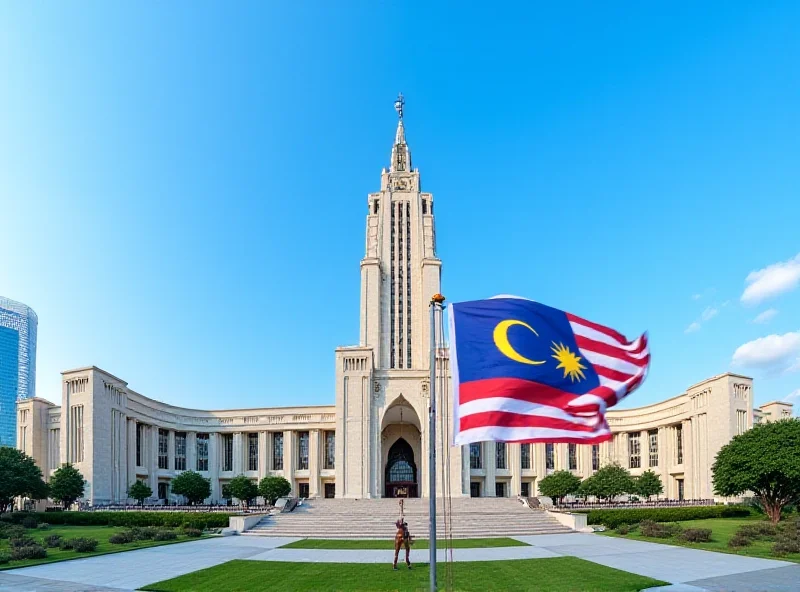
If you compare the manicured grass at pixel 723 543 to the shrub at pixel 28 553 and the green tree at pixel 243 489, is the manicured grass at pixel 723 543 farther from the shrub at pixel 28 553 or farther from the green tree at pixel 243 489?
the green tree at pixel 243 489

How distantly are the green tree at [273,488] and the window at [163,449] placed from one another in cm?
1662

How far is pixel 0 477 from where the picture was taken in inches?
1608

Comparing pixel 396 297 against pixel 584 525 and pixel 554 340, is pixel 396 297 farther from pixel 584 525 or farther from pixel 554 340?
pixel 554 340

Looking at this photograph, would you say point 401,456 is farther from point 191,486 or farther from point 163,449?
point 163,449

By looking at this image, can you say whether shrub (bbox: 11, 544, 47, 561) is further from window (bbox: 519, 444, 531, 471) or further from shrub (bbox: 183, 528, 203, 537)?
window (bbox: 519, 444, 531, 471)

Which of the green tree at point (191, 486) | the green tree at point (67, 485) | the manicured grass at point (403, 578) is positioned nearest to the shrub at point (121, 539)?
the manicured grass at point (403, 578)

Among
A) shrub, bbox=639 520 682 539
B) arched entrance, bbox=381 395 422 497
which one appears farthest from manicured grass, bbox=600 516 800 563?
arched entrance, bbox=381 395 422 497

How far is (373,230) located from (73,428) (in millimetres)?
35179

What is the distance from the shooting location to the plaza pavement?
1726 cm

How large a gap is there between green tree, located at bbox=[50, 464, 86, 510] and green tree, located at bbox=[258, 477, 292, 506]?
12.6 meters

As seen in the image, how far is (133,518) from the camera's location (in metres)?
39.4

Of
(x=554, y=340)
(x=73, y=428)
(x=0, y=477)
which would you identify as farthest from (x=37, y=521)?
(x=554, y=340)

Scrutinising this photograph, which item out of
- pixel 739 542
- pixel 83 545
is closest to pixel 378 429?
pixel 83 545

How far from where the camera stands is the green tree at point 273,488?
50594mm
